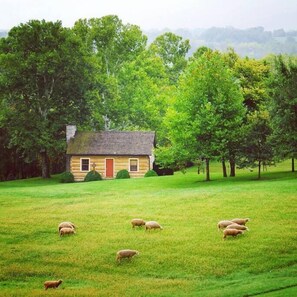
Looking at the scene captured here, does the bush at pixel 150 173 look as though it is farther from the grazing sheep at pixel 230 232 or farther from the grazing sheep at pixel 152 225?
the grazing sheep at pixel 230 232

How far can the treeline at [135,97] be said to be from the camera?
4488 cm

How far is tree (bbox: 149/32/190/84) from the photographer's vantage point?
97875 millimetres

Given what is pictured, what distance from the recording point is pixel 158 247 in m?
22.5

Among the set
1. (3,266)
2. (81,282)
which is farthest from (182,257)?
(3,266)

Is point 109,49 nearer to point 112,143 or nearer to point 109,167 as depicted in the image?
point 112,143

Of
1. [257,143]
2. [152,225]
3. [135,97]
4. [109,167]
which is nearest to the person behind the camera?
[152,225]

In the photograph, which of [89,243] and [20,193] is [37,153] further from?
[89,243]

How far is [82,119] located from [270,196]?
3834 cm

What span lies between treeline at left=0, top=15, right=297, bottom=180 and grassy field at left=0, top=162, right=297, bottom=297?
35.2ft

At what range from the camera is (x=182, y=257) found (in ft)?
69.3

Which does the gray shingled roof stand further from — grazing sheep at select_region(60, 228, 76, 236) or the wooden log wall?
grazing sheep at select_region(60, 228, 76, 236)

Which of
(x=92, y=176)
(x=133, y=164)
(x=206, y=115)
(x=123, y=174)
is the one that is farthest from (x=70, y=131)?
(x=206, y=115)

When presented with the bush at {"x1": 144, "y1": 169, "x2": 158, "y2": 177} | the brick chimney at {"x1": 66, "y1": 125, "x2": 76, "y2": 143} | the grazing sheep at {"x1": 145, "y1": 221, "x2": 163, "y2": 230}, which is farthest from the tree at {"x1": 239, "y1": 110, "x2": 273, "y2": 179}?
the brick chimney at {"x1": 66, "y1": 125, "x2": 76, "y2": 143}

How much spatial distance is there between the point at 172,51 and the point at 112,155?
4274 cm
